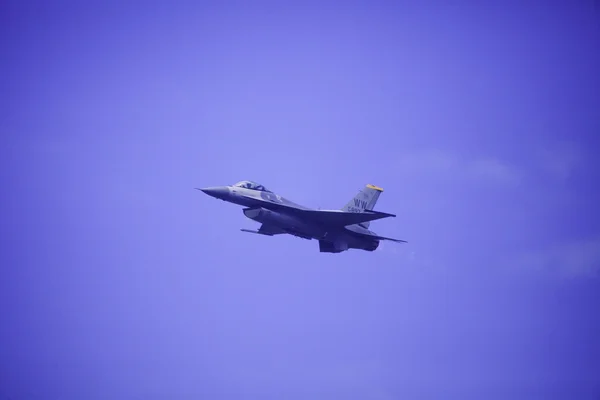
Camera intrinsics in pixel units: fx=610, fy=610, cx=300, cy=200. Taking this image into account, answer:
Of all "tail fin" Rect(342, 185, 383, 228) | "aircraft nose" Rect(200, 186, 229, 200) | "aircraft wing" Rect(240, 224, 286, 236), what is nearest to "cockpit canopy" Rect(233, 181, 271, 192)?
"aircraft nose" Rect(200, 186, 229, 200)

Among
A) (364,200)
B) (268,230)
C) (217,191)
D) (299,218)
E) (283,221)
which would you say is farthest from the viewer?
(364,200)

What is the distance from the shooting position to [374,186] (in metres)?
52.6

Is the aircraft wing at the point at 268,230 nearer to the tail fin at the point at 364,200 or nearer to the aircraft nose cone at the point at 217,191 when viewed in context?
the aircraft nose cone at the point at 217,191

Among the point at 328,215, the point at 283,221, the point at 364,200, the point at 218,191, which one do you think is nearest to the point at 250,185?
the point at 218,191

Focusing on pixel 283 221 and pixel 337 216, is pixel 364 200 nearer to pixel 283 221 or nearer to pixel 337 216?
pixel 337 216

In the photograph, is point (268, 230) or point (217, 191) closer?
point (217, 191)

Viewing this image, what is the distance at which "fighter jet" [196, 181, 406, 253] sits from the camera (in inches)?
1812

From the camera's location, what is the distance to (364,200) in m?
51.6

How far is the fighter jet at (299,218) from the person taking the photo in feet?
151

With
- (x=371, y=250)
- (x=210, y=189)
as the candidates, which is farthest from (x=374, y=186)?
(x=210, y=189)

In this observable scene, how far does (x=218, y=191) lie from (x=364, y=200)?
13045 mm

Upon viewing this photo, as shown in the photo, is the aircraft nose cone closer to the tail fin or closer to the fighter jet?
the fighter jet

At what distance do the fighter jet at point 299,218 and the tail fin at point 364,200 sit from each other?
1.43 meters

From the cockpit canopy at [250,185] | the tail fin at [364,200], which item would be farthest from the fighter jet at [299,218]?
the tail fin at [364,200]
